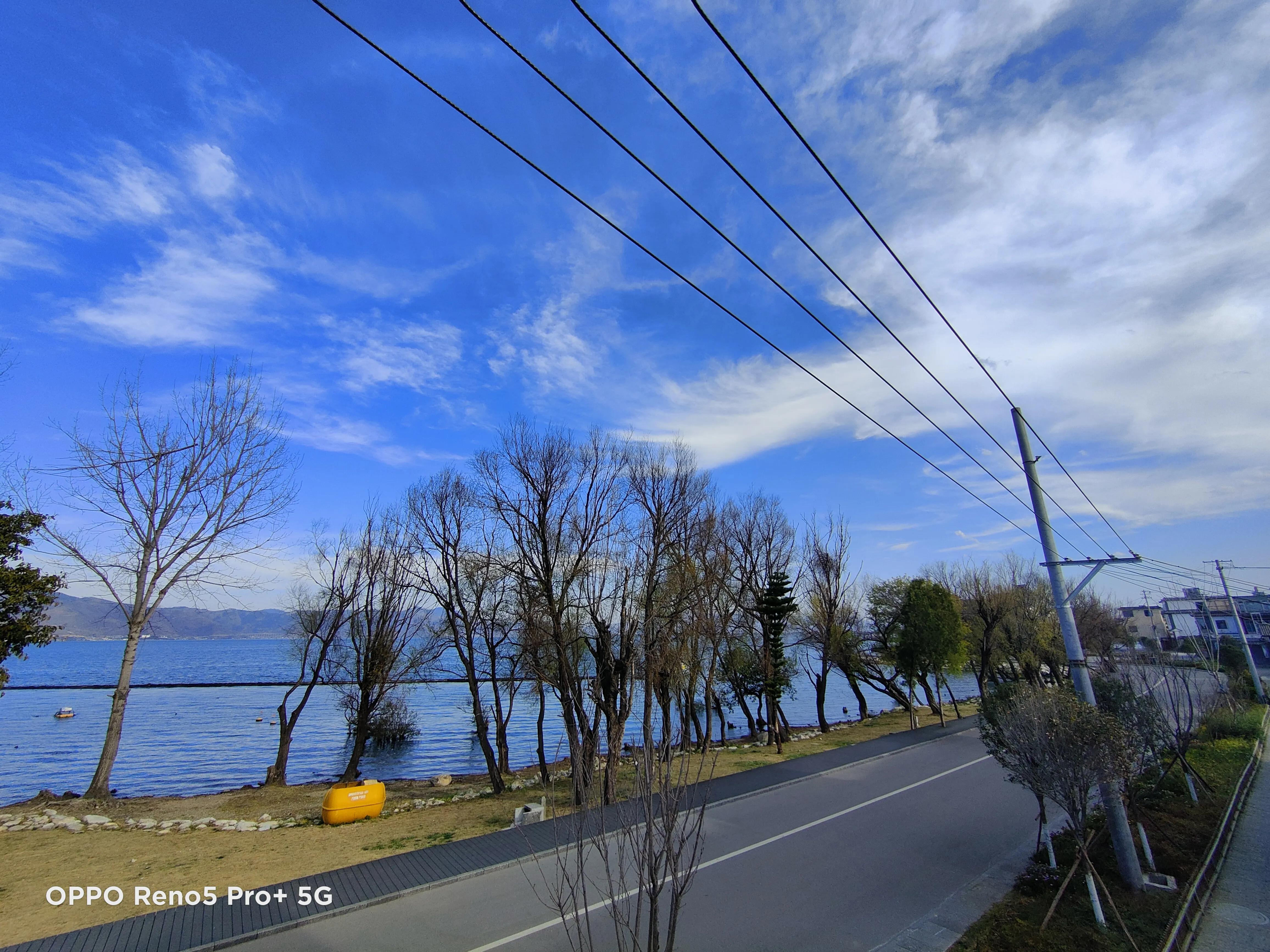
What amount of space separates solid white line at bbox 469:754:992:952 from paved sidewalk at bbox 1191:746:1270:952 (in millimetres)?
6546

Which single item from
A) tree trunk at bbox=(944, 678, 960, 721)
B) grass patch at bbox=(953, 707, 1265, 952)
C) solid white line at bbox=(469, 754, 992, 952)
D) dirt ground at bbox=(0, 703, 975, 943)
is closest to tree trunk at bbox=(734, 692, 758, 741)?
tree trunk at bbox=(944, 678, 960, 721)

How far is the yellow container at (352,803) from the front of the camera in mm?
14586

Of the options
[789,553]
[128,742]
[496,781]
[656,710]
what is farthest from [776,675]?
[128,742]

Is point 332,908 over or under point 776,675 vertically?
under

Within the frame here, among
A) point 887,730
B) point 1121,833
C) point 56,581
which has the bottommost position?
point 887,730

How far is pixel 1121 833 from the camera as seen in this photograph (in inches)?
320

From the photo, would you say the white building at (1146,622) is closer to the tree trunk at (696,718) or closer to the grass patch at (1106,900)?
the tree trunk at (696,718)

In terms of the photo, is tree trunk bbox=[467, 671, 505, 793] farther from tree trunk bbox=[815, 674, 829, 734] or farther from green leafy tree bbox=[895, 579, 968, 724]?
green leafy tree bbox=[895, 579, 968, 724]

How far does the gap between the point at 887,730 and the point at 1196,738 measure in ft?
37.9

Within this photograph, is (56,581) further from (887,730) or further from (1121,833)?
(887,730)

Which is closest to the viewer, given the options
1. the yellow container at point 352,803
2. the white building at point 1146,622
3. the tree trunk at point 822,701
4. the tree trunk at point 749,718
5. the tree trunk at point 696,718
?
the yellow container at point 352,803

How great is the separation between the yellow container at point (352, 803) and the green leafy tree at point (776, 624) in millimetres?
16207

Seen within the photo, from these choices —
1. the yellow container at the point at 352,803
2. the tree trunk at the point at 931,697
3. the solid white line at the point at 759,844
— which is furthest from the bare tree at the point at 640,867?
the tree trunk at the point at 931,697

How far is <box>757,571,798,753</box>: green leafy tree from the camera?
25.6 metres
